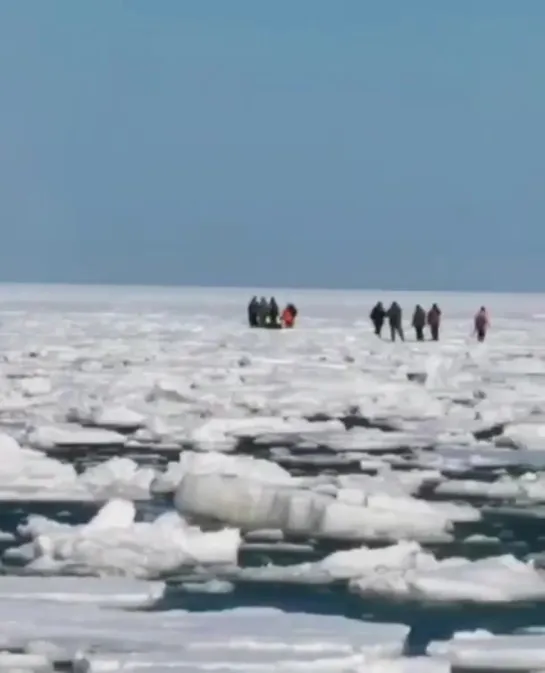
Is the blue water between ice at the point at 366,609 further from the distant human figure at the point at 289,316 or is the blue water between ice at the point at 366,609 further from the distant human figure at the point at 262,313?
the distant human figure at the point at 262,313

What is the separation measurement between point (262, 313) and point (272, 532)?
22.9m

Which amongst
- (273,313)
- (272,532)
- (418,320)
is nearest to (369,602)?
(272,532)

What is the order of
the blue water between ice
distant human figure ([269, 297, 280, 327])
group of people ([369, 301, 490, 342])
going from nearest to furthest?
the blue water between ice, group of people ([369, 301, 490, 342]), distant human figure ([269, 297, 280, 327])

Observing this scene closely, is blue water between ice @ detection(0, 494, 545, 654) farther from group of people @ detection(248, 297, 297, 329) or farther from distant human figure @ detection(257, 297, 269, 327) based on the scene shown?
distant human figure @ detection(257, 297, 269, 327)

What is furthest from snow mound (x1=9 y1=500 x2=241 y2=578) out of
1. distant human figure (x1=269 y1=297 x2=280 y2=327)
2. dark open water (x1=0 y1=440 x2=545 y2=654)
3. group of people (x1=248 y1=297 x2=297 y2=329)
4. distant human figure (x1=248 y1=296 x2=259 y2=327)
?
distant human figure (x1=248 y1=296 x2=259 y2=327)

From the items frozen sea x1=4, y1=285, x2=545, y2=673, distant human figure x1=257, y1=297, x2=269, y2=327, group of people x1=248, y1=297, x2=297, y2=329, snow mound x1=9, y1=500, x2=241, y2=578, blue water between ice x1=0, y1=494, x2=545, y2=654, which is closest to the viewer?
frozen sea x1=4, y1=285, x2=545, y2=673

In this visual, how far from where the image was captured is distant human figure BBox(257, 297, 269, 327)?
95.7 ft

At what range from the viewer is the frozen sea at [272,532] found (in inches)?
173

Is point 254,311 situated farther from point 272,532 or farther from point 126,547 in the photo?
point 126,547

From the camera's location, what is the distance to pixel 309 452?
955cm

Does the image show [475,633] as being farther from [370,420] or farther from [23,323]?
[23,323]

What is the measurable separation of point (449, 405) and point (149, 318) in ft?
99.8

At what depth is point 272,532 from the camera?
21.1ft

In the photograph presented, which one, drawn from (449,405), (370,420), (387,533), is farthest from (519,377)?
(387,533)
